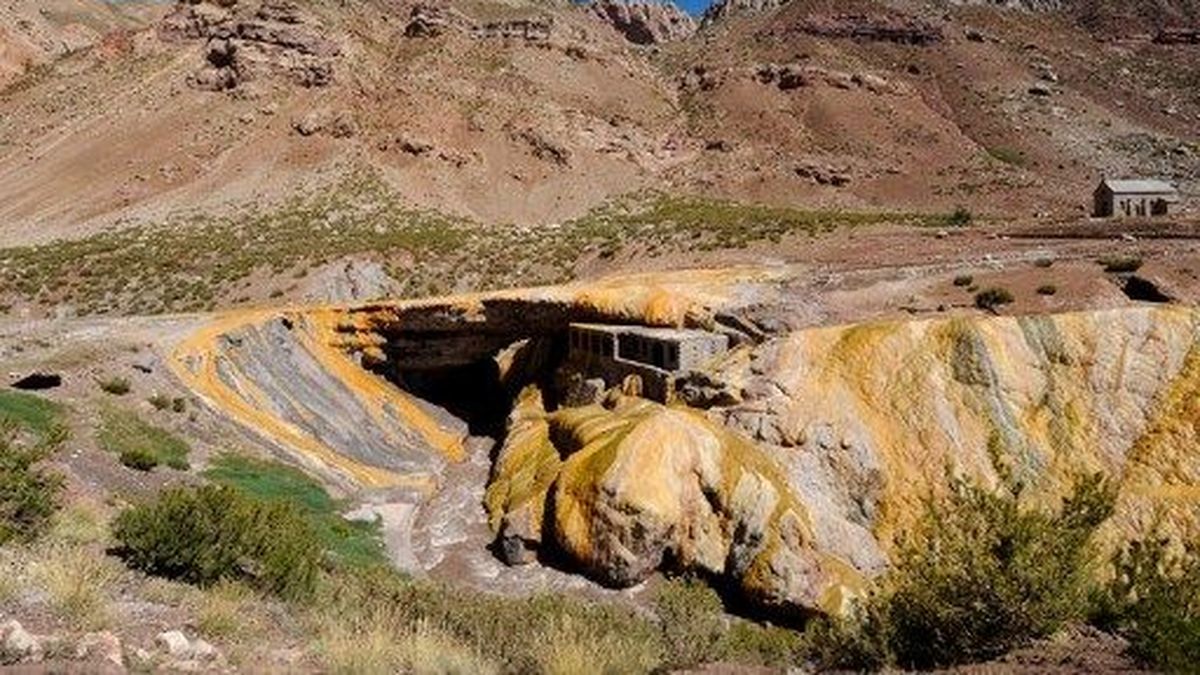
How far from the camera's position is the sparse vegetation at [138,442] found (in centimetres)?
2302

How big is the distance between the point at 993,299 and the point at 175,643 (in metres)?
26.6

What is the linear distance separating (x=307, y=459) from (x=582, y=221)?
165ft

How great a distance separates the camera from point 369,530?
25844 mm

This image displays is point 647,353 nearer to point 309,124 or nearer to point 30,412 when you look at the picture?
point 30,412

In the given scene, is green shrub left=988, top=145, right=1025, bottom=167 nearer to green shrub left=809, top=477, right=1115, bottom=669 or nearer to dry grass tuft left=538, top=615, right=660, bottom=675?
green shrub left=809, top=477, right=1115, bottom=669

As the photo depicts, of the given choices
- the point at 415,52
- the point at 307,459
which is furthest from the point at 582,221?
the point at 307,459

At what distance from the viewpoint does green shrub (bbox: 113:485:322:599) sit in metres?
12.3

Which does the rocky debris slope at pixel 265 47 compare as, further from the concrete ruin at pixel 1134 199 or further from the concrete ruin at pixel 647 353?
the concrete ruin at pixel 647 353

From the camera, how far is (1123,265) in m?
32.2

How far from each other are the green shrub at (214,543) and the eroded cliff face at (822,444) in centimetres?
1076

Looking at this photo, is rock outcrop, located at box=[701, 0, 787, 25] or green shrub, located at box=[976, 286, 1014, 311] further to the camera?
rock outcrop, located at box=[701, 0, 787, 25]

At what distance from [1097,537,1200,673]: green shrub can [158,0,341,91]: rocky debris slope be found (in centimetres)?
8589

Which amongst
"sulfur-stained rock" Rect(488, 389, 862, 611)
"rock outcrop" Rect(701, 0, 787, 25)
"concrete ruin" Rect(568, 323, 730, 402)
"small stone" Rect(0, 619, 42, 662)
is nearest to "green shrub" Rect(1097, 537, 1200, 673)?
"small stone" Rect(0, 619, 42, 662)

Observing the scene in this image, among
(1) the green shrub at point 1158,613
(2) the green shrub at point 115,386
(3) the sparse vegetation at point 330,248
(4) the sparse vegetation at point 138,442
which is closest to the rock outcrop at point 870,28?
(3) the sparse vegetation at point 330,248
